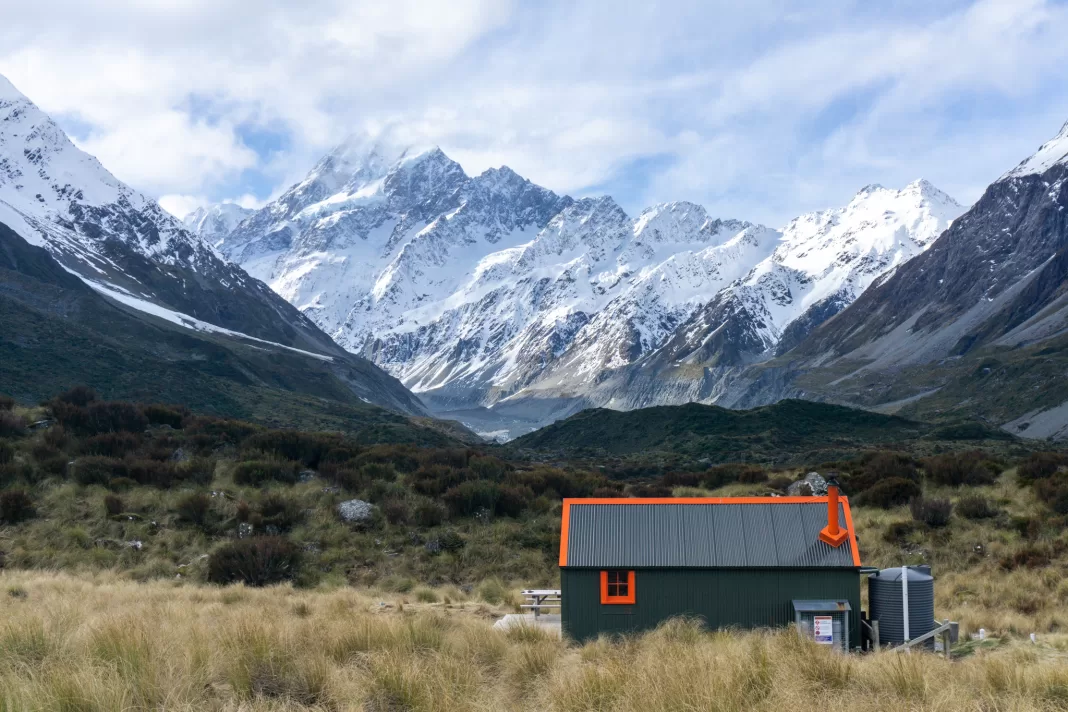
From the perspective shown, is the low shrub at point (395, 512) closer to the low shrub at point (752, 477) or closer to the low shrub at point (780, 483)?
the low shrub at point (780, 483)

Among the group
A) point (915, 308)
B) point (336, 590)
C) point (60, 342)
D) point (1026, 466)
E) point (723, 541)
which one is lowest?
point (336, 590)

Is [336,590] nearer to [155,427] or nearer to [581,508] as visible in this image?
[581,508]

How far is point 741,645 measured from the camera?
9.66 meters

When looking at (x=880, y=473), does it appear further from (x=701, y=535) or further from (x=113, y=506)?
(x=113, y=506)

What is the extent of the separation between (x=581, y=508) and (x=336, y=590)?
19.1 ft

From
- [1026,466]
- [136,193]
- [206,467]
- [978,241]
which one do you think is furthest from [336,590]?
[978,241]

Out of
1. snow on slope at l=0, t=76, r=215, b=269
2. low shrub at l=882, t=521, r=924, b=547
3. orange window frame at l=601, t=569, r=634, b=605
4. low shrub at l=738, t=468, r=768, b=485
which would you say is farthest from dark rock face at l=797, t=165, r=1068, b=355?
orange window frame at l=601, t=569, r=634, b=605

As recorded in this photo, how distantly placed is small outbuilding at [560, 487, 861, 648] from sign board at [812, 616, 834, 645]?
0.05 meters

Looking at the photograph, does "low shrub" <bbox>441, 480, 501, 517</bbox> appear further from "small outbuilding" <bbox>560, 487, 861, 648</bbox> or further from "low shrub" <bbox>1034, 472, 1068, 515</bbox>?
"low shrub" <bbox>1034, 472, 1068, 515</bbox>

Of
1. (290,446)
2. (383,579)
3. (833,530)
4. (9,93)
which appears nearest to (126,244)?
(9,93)

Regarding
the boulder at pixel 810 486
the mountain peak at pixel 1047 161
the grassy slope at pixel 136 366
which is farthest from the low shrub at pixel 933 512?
the mountain peak at pixel 1047 161

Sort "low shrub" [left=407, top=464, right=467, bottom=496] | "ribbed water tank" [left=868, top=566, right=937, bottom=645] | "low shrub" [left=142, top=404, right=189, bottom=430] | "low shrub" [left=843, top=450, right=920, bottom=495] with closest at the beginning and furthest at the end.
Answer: "ribbed water tank" [left=868, top=566, right=937, bottom=645] → "low shrub" [left=407, top=464, right=467, bottom=496] → "low shrub" [left=843, top=450, right=920, bottom=495] → "low shrub" [left=142, top=404, right=189, bottom=430]

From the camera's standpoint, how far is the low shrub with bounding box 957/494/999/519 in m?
22.3

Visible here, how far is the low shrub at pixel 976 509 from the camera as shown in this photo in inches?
877
